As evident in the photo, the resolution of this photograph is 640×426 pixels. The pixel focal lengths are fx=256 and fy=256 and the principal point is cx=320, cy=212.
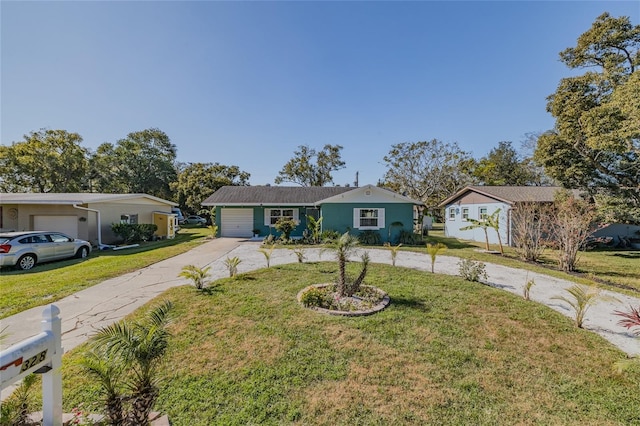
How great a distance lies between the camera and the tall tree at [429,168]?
3144 cm

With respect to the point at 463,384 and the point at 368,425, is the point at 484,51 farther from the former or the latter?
the point at 368,425

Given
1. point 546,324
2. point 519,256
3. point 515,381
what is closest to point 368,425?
point 515,381

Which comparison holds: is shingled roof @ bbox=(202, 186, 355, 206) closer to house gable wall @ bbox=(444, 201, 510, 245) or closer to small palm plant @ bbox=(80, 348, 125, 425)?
house gable wall @ bbox=(444, 201, 510, 245)

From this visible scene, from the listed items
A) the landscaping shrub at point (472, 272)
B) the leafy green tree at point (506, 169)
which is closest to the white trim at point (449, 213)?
→ the leafy green tree at point (506, 169)

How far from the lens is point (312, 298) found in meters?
6.28

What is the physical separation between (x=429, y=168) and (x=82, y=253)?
32894mm

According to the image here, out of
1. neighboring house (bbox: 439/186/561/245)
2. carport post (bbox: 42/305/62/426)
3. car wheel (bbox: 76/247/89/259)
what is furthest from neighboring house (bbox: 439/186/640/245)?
car wheel (bbox: 76/247/89/259)

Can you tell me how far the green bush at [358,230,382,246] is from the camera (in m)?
17.1

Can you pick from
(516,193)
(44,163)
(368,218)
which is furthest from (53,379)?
(44,163)

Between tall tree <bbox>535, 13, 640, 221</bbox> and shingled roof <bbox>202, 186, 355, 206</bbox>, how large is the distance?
15.5 metres

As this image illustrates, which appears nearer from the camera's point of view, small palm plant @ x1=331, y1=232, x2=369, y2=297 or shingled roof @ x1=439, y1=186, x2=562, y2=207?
small palm plant @ x1=331, y1=232, x2=369, y2=297

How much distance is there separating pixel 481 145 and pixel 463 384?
134 ft

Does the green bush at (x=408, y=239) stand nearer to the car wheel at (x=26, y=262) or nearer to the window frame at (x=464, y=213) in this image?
the window frame at (x=464, y=213)

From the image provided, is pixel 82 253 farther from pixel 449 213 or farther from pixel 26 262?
pixel 449 213
